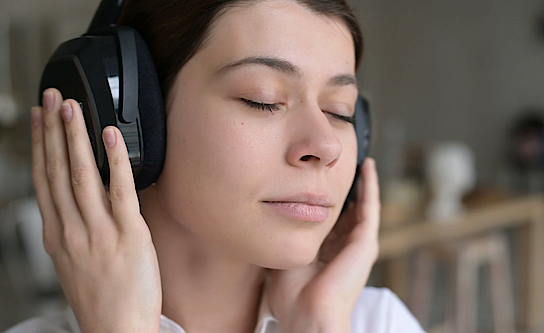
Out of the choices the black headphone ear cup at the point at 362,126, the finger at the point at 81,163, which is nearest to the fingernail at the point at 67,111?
the finger at the point at 81,163

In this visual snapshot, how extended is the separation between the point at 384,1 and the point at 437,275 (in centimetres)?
338

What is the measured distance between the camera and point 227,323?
913mm

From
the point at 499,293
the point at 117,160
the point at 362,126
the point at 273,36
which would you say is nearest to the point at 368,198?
the point at 362,126

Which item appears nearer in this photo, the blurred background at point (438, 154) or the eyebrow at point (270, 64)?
the eyebrow at point (270, 64)

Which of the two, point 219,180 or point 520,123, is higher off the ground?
point 219,180

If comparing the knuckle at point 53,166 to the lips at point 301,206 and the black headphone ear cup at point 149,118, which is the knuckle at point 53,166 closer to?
the black headphone ear cup at point 149,118

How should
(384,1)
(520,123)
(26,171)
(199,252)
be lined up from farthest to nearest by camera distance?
(384,1)
(520,123)
(26,171)
(199,252)

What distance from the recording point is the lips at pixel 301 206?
0.75 meters

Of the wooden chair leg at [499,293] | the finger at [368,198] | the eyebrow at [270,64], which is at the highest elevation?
the eyebrow at [270,64]

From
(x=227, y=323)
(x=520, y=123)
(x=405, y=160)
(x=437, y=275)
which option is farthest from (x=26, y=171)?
(x=520, y=123)

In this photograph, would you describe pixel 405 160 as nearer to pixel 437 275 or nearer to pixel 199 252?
pixel 437 275

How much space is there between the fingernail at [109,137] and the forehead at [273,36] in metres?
0.18

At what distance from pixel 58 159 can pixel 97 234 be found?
13cm

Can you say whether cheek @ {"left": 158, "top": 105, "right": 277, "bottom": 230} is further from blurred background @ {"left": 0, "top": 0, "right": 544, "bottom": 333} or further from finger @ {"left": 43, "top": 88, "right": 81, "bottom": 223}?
blurred background @ {"left": 0, "top": 0, "right": 544, "bottom": 333}
